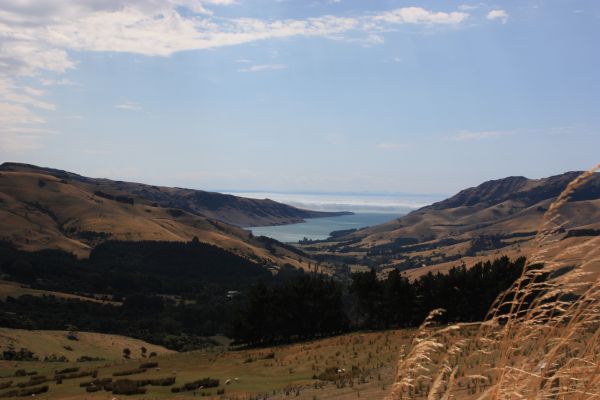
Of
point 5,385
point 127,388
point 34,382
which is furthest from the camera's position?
point 34,382

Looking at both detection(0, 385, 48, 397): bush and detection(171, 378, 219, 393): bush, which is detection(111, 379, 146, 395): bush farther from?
detection(0, 385, 48, 397): bush

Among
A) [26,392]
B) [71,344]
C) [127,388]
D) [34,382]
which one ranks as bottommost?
[71,344]

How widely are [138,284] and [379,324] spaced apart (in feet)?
445

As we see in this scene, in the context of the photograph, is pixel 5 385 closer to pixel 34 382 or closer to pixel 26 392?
pixel 34 382

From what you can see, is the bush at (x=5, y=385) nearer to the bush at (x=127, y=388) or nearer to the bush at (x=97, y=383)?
the bush at (x=97, y=383)

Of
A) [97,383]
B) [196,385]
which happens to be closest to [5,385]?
[97,383]

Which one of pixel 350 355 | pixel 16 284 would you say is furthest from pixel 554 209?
pixel 16 284

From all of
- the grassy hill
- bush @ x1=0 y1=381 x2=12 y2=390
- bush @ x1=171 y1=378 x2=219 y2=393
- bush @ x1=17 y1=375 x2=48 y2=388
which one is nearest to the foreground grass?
bush @ x1=171 y1=378 x2=219 y2=393

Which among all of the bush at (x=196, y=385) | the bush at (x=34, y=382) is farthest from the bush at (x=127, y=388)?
the bush at (x=34, y=382)

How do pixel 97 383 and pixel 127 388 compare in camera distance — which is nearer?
pixel 127 388

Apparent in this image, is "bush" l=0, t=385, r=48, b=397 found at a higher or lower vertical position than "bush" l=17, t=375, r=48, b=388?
higher

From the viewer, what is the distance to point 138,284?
18412cm

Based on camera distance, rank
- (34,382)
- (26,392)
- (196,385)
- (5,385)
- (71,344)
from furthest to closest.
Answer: (71,344), (34,382), (5,385), (26,392), (196,385)

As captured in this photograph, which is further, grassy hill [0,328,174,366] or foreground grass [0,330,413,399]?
grassy hill [0,328,174,366]
